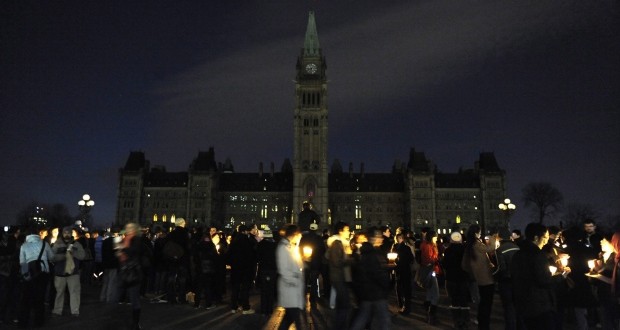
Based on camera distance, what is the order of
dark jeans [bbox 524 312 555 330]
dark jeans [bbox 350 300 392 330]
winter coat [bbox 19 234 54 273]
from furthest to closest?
1. winter coat [bbox 19 234 54 273]
2. dark jeans [bbox 350 300 392 330]
3. dark jeans [bbox 524 312 555 330]

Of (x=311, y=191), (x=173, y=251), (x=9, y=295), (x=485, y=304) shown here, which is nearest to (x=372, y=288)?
(x=485, y=304)

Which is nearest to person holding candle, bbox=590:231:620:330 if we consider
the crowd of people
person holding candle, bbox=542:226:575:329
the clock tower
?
the crowd of people

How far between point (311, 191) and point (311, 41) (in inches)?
1576

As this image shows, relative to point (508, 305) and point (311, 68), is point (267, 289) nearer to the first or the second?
point (508, 305)

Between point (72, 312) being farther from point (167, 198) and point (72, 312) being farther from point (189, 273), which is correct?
point (167, 198)

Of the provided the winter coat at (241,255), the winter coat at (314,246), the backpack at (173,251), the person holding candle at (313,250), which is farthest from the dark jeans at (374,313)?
the backpack at (173,251)

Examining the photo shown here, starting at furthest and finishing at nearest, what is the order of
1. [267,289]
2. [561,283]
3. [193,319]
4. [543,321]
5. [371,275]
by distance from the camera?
[267,289]
[193,319]
[561,283]
[371,275]
[543,321]

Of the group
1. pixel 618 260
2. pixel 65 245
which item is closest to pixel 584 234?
pixel 618 260

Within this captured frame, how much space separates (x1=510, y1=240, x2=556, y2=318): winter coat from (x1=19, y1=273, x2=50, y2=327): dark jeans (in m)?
10.9

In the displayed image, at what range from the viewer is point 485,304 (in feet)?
37.0

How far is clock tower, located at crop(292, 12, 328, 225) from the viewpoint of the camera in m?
116

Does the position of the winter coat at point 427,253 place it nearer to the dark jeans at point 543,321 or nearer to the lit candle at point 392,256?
the lit candle at point 392,256

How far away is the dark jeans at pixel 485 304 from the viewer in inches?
440

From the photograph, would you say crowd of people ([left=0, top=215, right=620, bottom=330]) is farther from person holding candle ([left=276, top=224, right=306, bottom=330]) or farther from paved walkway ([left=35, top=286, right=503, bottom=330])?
paved walkway ([left=35, top=286, right=503, bottom=330])
